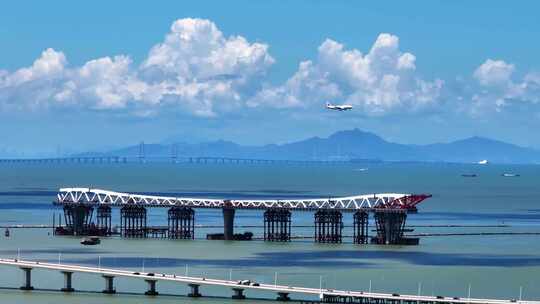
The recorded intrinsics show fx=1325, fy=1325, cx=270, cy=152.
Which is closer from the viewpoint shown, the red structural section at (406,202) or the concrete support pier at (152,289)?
the concrete support pier at (152,289)

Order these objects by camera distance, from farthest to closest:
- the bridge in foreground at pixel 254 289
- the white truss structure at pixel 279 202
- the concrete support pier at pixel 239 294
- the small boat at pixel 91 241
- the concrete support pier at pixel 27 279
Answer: the white truss structure at pixel 279 202 < the small boat at pixel 91 241 < the concrete support pier at pixel 27 279 < the concrete support pier at pixel 239 294 < the bridge in foreground at pixel 254 289

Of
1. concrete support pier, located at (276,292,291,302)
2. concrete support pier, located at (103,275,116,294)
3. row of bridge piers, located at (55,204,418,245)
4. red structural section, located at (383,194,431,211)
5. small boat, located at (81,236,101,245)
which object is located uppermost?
red structural section, located at (383,194,431,211)

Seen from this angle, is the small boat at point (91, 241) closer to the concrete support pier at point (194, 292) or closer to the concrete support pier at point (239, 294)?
the concrete support pier at point (194, 292)

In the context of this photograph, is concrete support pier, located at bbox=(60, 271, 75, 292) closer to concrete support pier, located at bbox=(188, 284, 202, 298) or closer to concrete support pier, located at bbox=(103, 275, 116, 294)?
concrete support pier, located at bbox=(103, 275, 116, 294)

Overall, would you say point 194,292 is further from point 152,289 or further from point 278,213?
point 278,213

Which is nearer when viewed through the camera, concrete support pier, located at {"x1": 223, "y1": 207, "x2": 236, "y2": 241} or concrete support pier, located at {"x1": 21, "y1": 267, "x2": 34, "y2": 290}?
concrete support pier, located at {"x1": 21, "y1": 267, "x2": 34, "y2": 290}

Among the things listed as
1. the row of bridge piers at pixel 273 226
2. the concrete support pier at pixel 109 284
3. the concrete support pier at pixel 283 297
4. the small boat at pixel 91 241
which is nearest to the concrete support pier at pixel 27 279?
the concrete support pier at pixel 109 284

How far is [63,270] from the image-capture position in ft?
353

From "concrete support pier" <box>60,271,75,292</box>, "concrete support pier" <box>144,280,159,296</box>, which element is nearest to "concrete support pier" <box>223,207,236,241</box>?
"concrete support pier" <box>60,271,75,292</box>

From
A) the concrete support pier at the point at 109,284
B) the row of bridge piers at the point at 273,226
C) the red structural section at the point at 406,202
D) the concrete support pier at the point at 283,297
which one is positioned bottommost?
the concrete support pier at the point at 283,297

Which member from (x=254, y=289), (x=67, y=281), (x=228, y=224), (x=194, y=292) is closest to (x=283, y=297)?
(x=254, y=289)

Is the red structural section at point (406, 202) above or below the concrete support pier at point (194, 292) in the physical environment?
above

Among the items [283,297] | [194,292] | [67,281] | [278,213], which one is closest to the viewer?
[283,297]

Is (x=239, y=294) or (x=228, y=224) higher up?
(x=228, y=224)
